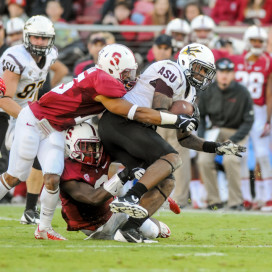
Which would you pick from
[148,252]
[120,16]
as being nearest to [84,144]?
[148,252]

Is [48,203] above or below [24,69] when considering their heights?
below

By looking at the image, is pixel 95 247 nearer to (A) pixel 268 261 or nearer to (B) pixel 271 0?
(A) pixel 268 261

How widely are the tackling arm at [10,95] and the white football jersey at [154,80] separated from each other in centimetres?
145

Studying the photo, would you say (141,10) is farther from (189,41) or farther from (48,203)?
(48,203)

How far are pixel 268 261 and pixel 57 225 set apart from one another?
325 cm

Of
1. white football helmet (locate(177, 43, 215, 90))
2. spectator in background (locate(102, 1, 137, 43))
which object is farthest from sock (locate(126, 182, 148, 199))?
spectator in background (locate(102, 1, 137, 43))

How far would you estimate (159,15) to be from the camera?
501 inches

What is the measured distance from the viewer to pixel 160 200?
6.18 metres

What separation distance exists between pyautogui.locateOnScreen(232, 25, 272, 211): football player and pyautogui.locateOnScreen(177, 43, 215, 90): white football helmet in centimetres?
424

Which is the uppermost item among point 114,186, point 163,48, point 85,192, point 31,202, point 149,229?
point 163,48

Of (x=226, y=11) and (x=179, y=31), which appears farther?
(x=226, y=11)

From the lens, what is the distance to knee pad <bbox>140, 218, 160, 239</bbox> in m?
6.39

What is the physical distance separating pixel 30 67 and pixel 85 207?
1.98 metres

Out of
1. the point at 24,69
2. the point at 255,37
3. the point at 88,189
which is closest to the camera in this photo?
the point at 88,189
